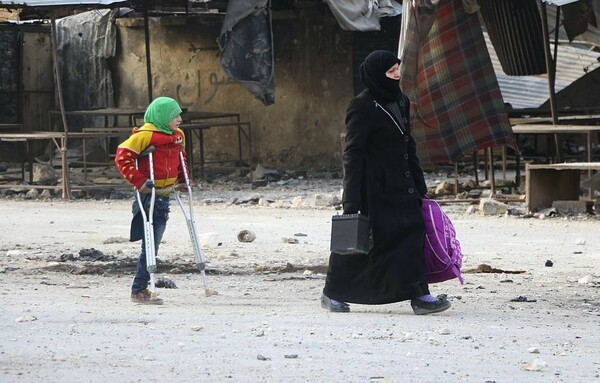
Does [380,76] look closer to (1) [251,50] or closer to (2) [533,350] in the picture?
(2) [533,350]

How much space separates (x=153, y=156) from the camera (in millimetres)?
8578

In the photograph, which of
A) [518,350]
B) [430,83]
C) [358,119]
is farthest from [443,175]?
[518,350]

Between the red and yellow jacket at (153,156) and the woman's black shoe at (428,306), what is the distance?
72.4 inches

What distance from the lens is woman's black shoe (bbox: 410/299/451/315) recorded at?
787cm

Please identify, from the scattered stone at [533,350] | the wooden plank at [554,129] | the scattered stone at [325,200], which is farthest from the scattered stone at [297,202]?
the scattered stone at [533,350]

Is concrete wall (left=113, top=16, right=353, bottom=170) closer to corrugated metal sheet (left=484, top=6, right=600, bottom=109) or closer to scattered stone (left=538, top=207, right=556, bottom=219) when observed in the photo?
corrugated metal sheet (left=484, top=6, right=600, bottom=109)

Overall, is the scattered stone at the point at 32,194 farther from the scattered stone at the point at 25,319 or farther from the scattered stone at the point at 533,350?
the scattered stone at the point at 533,350

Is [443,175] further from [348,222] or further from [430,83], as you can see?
[348,222]

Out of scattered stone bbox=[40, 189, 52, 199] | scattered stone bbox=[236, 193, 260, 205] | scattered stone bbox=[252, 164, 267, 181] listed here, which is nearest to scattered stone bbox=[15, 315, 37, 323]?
scattered stone bbox=[236, 193, 260, 205]

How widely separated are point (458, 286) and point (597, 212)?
4.73m

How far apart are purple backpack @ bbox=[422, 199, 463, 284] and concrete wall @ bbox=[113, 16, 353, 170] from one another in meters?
12.2

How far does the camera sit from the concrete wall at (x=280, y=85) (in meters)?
20.3

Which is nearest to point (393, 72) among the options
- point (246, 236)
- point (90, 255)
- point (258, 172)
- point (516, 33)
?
point (90, 255)

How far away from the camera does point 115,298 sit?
29.2 feet
